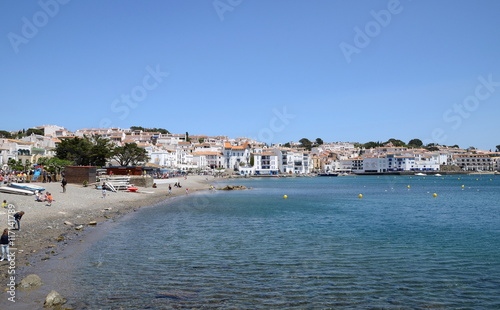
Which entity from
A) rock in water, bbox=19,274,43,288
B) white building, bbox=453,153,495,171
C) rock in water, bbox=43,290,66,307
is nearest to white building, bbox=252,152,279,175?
white building, bbox=453,153,495,171

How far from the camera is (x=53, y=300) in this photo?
9.68m

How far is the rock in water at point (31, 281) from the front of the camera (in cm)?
1082

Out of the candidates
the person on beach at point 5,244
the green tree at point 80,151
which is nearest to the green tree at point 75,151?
the green tree at point 80,151

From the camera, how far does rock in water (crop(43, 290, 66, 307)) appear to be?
9580mm

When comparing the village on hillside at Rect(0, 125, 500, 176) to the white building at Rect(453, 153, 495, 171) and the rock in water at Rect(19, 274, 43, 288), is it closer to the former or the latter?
the white building at Rect(453, 153, 495, 171)

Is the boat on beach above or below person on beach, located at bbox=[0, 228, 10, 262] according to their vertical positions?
above

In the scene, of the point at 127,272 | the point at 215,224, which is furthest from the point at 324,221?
the point at 127,272

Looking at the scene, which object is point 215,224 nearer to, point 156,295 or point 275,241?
point 275,241

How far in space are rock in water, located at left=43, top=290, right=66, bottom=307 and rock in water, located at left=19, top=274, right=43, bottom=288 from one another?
1.46 meters

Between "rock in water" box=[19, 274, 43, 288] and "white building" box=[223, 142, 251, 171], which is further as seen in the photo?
"white building" box=[223, 142, 251, 171]

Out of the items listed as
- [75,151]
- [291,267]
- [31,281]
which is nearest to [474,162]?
[75,151]

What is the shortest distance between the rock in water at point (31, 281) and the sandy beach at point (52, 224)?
0.88 feet

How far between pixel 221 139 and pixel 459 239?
16245cm

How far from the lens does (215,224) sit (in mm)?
24953
